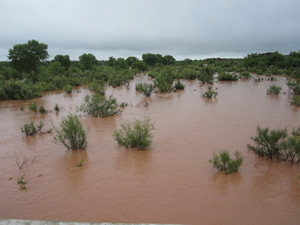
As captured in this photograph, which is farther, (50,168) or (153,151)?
(153,151)

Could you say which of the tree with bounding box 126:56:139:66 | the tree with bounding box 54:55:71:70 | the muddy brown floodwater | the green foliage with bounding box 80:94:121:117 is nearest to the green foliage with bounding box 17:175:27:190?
the muddy brown floodwater

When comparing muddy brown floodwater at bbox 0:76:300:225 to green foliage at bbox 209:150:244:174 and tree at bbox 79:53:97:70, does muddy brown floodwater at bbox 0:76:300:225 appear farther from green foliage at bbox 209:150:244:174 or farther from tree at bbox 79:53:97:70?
tree at bbox 79:53:97:70

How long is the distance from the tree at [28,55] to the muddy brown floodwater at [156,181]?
21.1m

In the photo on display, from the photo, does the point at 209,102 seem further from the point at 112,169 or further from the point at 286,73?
the point at 286,73

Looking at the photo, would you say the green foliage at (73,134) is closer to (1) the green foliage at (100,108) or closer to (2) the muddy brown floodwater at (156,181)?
(2) the muddy brown floodwater at (156,181)

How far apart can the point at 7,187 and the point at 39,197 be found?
43.9 inches

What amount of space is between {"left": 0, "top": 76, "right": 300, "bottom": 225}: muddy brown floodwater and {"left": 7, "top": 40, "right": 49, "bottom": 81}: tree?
21.1 meters

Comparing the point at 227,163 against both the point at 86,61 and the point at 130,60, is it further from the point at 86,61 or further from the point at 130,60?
the point at 130,60

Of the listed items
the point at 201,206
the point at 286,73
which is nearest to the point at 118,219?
the point at 201,206

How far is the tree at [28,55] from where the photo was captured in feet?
93.2

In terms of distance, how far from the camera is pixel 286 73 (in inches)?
1209

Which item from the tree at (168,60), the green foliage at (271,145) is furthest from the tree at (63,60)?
the green foliage at (271,145)

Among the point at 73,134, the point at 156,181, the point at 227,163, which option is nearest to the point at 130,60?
the point at 73,134

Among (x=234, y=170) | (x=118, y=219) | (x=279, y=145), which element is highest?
(x=279, y=145)
